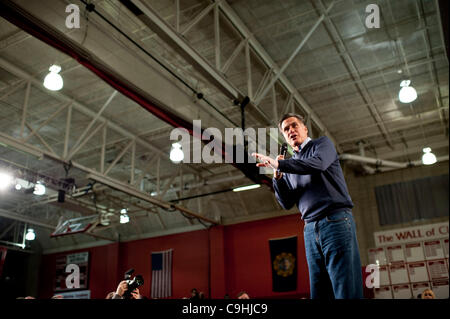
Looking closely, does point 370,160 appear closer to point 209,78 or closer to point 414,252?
point 414,252

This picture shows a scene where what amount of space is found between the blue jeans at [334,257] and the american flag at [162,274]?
13.6 metres

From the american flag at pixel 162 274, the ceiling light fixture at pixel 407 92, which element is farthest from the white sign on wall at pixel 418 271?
the american flag at pixel 162 274

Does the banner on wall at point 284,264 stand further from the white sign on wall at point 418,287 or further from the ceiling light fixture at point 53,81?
the ceiling light fixture at point 53,81

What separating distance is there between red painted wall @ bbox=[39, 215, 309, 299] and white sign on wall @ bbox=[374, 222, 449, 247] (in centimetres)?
260

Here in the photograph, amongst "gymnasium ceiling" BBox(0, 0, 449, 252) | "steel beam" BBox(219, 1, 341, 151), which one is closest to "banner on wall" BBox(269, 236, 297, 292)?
"gymnasium ceiling" BBox(0, 0, 449, 252)

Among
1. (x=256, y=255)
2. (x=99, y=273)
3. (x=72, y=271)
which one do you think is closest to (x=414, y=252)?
(x=256, y=255)

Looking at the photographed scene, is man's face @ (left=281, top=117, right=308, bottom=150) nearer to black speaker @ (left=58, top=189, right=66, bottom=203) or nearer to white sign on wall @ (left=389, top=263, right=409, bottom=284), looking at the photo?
black speaker @ (left=58, top=189, right=66, bottom=203)

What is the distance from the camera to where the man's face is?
2.30m

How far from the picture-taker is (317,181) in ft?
6.83

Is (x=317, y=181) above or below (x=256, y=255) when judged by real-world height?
below

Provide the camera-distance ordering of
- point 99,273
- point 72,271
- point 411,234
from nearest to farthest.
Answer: point 411,234, point 99,273, point 72,271

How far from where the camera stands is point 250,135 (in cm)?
813

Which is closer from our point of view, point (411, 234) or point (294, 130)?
point (294, 130)

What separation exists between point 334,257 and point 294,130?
76 centimetres
